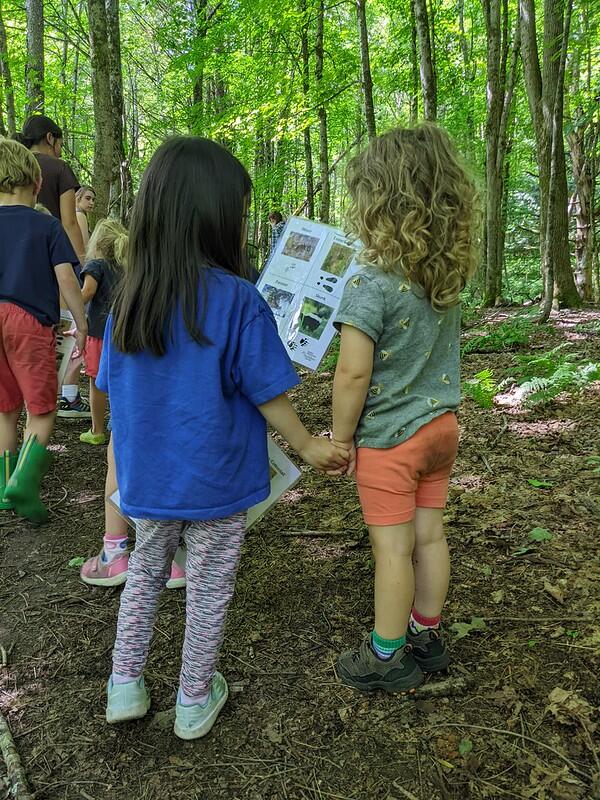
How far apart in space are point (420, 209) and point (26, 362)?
9.22 feet

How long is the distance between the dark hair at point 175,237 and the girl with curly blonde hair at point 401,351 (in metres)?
0.48

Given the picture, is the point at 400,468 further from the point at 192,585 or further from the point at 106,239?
the point at 106,239

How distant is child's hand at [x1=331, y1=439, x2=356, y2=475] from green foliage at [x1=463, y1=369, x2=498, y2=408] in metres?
3.44

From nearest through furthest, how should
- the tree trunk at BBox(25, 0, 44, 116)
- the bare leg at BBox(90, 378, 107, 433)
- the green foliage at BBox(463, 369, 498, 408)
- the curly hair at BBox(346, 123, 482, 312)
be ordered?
the curly hair at BBox(346, 123, 482, 312) → the bare leg at BBox(90, 378, 107, 433) → the green foliage at BBox(463, 369, 498, 408) → the tree trunk at BBox(25, 0, 44, 116)

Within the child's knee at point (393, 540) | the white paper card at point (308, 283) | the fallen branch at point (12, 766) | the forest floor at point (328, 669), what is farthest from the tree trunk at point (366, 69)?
the fallen branch at point (12, 766)

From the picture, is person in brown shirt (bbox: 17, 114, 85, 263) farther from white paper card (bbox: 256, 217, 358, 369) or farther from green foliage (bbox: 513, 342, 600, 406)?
green foliage (bbox: 513, 342, 600, 406)

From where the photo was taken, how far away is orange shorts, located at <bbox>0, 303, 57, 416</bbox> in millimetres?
3639

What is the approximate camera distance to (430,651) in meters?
2.23

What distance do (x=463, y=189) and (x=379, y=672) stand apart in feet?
5.78

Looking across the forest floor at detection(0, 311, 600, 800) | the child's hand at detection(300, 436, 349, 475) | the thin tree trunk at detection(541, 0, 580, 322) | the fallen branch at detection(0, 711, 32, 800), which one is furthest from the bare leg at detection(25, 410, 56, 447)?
the thin tree trunk at detection(541, 0, 580, 322)

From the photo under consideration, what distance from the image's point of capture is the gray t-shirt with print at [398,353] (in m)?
1.94

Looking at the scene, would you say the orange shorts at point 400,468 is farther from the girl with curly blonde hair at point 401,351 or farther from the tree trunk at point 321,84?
the tree trunk at point 321,84

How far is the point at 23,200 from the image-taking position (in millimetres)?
3639

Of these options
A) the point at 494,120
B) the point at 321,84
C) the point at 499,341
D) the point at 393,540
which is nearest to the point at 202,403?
the point at 393,540
